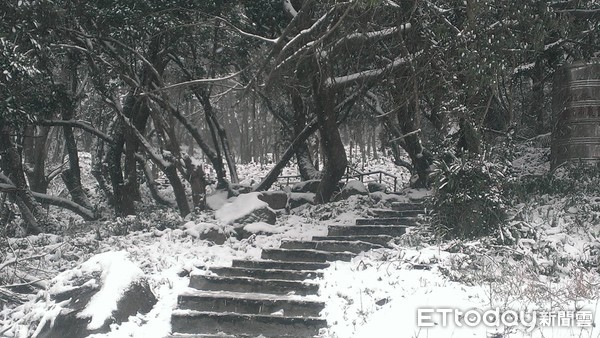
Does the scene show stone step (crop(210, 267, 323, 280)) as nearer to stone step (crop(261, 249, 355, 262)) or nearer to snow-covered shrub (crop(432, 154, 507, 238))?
stone step (crop(261, 249, 355, 262))

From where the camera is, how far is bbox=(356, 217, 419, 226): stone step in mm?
11273

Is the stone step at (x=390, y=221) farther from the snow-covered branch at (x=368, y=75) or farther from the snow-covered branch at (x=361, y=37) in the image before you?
the snow-covered branch at (x=361, y=37)

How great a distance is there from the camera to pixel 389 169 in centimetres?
2756

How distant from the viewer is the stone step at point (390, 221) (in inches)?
444

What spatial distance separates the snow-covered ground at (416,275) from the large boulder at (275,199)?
2.18 m

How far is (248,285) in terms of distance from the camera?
8703 mm

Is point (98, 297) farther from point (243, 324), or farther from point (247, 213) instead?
point (247, 213)

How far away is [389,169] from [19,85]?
18.8 m

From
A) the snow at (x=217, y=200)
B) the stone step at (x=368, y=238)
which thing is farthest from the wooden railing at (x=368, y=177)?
the stone step at (x=368, y=238)

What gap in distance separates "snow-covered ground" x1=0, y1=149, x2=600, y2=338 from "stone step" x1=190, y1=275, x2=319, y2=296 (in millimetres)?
264

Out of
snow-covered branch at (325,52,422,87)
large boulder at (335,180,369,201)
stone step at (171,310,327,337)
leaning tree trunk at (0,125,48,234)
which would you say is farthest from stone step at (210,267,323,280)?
leaning tree trunk at (0,125,48,234)

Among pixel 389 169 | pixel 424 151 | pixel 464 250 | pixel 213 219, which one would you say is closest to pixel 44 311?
pixel 213 219

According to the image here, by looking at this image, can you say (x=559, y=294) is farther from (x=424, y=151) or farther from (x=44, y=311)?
(x=424, y=151)

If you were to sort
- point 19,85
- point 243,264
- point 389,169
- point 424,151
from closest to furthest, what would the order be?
point 243,264
point 19,85
point 424,151
point 389,169
